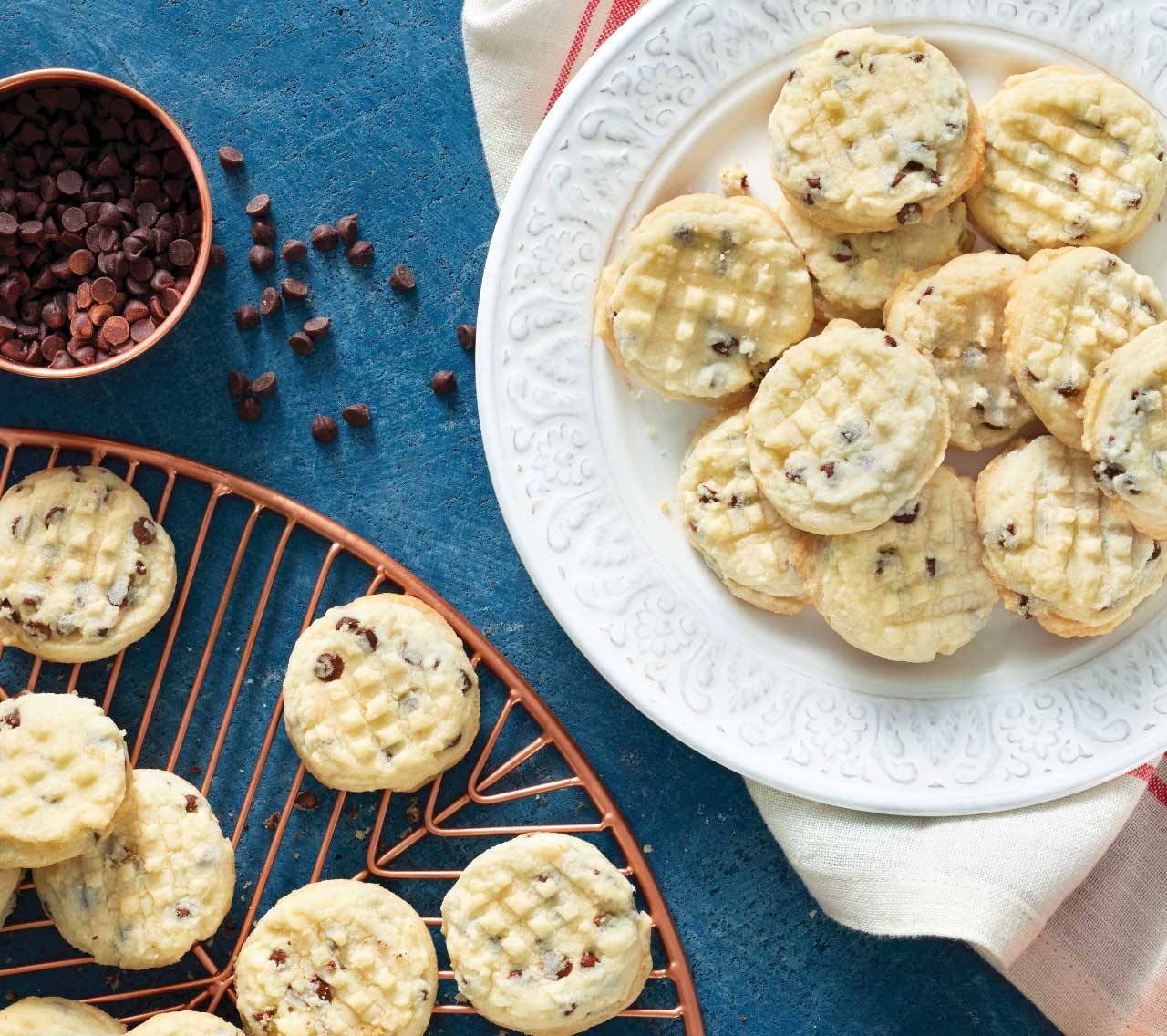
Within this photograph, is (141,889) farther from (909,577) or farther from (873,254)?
(873,254)

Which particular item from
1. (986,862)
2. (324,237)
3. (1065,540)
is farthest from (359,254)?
(986,862)

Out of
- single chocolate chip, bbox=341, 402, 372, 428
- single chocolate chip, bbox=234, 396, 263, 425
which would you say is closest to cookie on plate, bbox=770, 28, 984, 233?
single chocolate chip, bbox=341, 402, 372, 428

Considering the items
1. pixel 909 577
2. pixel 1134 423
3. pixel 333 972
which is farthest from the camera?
pixel 333 972

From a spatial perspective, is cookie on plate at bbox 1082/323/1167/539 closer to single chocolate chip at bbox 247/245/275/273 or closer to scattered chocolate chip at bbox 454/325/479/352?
scattered chocolate chip at bbox 454/325/479/352

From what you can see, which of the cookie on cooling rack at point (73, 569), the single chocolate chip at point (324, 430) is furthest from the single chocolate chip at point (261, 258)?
the cookie on cooling rack at point (73, 569)

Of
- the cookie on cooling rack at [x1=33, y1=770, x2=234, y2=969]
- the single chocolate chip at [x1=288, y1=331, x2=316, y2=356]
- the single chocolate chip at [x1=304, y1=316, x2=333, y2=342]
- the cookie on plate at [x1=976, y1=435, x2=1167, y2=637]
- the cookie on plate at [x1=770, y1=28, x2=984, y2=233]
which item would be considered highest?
the cookie on plate at [x1=770, y1=28, x2=984, y2=233]

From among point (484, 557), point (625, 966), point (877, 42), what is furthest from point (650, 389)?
point (625, 966)
